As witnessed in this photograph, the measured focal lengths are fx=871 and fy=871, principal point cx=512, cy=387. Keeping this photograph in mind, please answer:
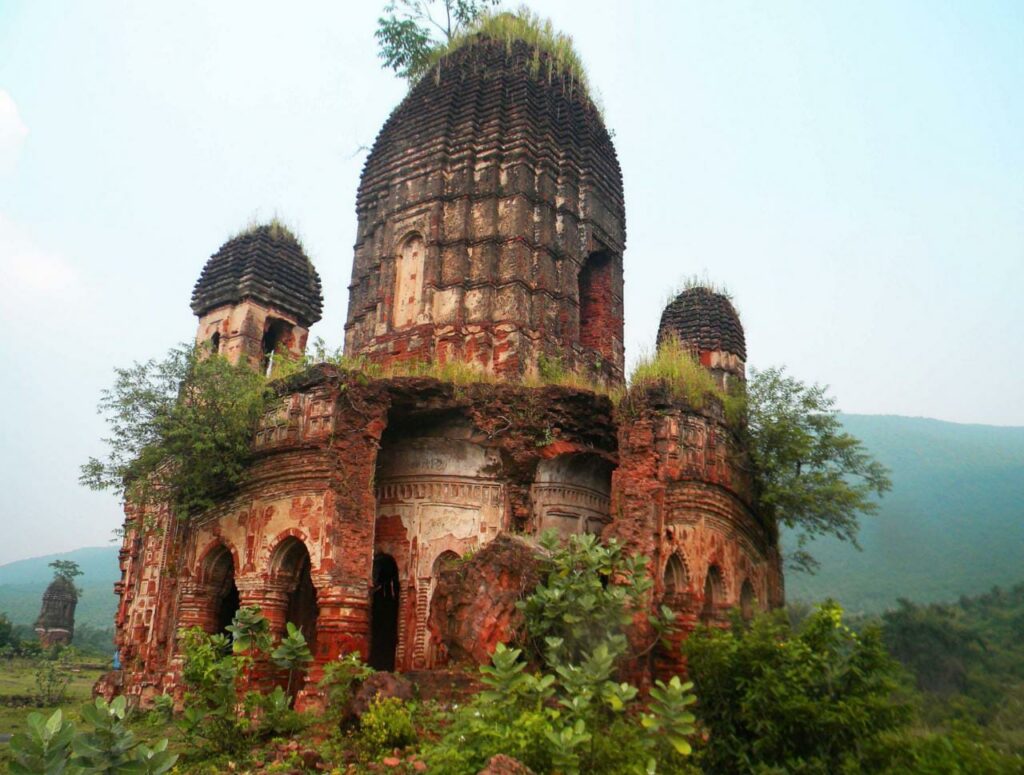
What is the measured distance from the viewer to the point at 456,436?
1215cm

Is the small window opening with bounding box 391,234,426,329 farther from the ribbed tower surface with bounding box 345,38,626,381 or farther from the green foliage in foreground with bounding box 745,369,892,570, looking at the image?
the green foliage in foreground with bounding box 745,369,892,570

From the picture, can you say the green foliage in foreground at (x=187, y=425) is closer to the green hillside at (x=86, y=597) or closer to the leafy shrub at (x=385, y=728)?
the leafy shrub at (x=385, y=728)

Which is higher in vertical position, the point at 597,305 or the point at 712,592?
the point at 597,305

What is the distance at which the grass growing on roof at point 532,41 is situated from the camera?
15.4 metres

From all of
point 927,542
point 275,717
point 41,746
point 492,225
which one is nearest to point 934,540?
point 927,542

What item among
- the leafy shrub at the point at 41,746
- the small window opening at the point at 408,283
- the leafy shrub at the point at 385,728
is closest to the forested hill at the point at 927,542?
the small window opening at the point at 408,283

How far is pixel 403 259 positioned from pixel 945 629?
24097 mm

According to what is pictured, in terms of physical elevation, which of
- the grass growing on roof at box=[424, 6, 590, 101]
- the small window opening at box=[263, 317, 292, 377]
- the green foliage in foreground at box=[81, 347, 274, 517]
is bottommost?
the green foliage in foreground at box=[81, 347, 274, 517]

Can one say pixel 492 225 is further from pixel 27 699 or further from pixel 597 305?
pixel 27 699

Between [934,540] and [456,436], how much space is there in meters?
73.6

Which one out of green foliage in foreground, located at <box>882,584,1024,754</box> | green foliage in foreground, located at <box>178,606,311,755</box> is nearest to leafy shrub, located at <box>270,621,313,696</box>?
green foliage in foreground, located at <box>178,606,311,755</box>

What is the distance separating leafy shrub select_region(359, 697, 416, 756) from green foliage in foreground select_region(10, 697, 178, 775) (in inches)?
89.2

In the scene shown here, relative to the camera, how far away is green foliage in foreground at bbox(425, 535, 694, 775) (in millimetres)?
→ 6258

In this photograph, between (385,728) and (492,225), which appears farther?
(492,225)
